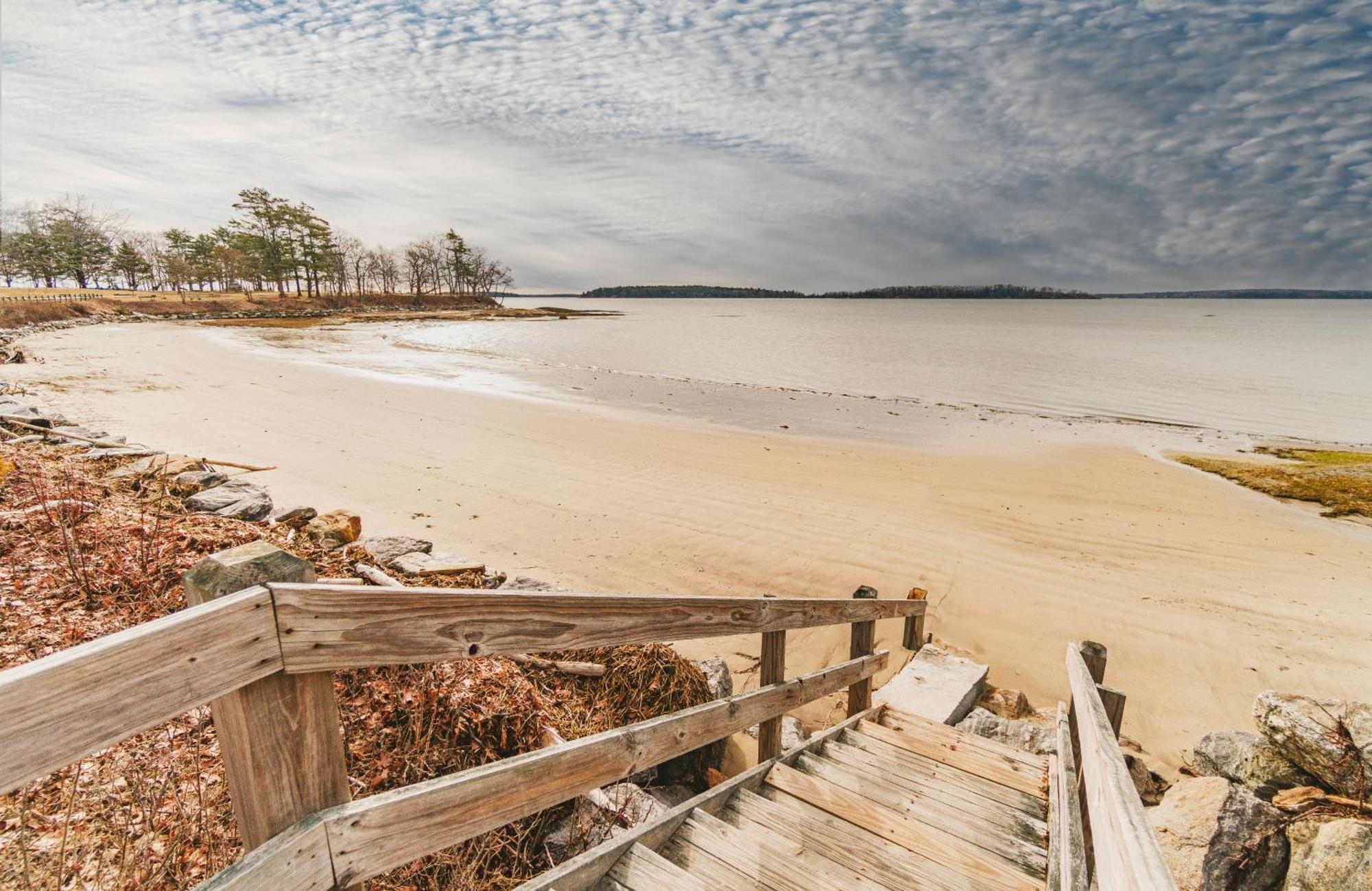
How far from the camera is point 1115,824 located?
5.13ft

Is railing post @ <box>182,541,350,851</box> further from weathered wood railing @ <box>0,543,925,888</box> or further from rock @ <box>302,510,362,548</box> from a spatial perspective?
rock @ <box>302,510,362,548</box>

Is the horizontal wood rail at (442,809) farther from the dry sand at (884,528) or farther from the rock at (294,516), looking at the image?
the rock at (294,516)

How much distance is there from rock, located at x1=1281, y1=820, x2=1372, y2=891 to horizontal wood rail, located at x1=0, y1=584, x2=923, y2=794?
12.2 feet

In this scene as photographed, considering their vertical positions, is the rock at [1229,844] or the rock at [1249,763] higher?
the rock at [1229,844]

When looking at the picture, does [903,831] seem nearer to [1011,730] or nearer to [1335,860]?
[1335,860]

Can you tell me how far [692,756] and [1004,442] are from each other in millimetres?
16902

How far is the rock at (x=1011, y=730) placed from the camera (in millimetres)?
4961

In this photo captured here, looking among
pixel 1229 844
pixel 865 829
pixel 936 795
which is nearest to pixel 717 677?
pixel 936 795

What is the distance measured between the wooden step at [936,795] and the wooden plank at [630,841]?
0.78 metres

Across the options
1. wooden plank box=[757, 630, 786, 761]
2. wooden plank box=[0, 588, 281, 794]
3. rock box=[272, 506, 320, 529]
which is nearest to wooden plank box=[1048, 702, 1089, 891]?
wooden plank box=[757, 630, 786, 761]

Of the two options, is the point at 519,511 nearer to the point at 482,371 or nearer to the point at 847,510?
the point at 847,510

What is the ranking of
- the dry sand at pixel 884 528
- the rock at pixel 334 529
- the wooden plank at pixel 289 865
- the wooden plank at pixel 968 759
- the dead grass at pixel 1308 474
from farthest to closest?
the dead grass at pixel 1308 474, the dry sand at pixel 884 528, the rock at pixel 334 529, the wooden plank at pixel 968 759, the wooden plank at pixel 289 865

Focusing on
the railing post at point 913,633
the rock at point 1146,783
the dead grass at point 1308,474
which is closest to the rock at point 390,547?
the railing post at point 913,633

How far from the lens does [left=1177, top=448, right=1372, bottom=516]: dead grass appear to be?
12820mm
